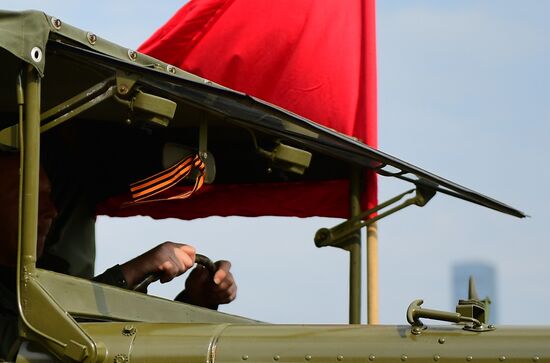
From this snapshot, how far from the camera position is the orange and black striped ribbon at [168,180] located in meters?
4.62

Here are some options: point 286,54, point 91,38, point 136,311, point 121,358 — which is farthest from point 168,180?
point 286,54

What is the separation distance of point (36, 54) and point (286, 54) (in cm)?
336

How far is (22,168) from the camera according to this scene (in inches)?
154

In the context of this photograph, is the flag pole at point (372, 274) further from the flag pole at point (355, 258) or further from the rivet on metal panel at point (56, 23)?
the rivet on metal panel at point (56, 23)

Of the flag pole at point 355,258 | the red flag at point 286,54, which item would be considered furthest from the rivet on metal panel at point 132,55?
the red flag at point 286,54

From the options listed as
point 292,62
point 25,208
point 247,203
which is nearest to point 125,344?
point 25,208

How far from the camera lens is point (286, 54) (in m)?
7.16

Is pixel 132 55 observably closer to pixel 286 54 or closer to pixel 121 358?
pixel 121 358

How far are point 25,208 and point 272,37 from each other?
3.54m

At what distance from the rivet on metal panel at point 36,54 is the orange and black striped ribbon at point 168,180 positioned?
823 mm

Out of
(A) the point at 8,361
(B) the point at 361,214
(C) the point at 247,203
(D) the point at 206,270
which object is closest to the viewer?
(A) the point at 8,361

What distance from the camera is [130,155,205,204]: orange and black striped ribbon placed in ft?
15.2

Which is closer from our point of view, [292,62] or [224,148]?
[224,148]

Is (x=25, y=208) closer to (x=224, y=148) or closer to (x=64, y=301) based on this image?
(x=64, y=301)
